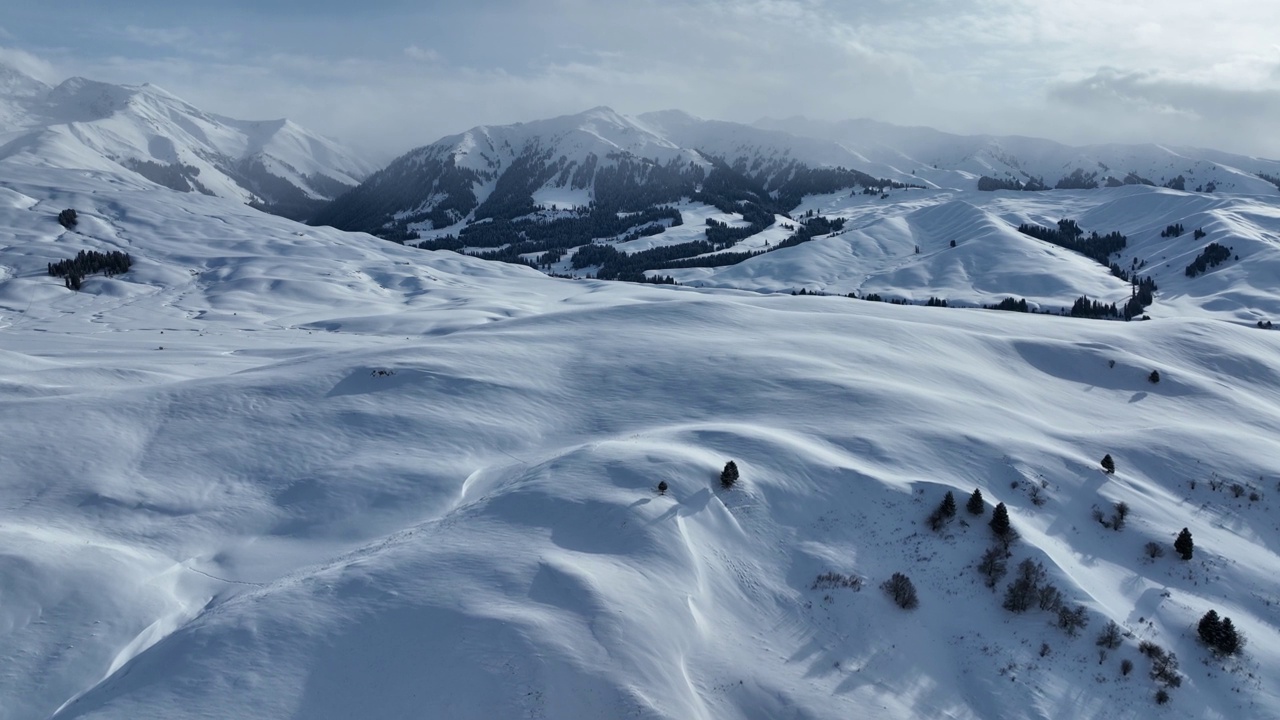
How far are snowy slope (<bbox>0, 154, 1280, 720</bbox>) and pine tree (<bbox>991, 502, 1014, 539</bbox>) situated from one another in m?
0.78

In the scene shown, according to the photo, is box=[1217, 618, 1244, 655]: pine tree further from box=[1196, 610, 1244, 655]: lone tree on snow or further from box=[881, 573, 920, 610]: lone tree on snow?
box=[881, 573, 920, 610]: lone tree on snow

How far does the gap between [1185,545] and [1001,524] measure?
24.1 feet

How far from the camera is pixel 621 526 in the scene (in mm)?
25547

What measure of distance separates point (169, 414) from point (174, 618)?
54.6 ft

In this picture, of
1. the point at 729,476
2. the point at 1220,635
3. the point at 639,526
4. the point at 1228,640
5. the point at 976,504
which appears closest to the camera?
the point at 1228,640

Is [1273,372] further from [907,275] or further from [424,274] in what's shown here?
[907,275]

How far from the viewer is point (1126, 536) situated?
28453 mm

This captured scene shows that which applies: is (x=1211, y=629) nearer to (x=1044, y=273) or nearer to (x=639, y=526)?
(x=639, y=526)

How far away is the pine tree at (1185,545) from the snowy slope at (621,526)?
1.53 ft

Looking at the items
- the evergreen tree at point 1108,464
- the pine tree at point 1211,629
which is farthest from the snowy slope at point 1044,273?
the pine tree at point 1211,629

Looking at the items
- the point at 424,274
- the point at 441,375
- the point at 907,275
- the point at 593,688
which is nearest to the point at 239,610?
the point at 593,688

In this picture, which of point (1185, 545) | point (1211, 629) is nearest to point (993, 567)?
point (1211, 629)

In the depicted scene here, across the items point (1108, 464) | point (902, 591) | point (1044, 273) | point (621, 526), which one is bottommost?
point (902, 591)

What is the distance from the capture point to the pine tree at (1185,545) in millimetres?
26844
